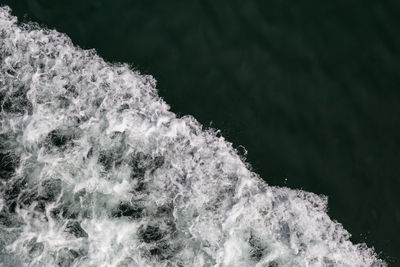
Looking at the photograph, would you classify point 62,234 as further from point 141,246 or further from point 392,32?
point 392,32

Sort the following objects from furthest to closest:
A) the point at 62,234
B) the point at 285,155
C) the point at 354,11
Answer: the point at 354,11
the point at 285,155
the point at 62,234

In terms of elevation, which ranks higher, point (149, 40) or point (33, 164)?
point (149, 40)

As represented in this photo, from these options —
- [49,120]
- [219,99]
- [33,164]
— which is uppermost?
[219,99]

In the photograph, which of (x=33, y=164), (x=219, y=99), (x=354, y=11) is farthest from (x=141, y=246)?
(x=354, y=11)

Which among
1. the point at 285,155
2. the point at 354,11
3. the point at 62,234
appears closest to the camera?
the point at 62,234

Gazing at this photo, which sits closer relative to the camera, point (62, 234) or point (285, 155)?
point (62, 234)

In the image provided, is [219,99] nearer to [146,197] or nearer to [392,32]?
[146,197]
